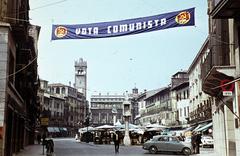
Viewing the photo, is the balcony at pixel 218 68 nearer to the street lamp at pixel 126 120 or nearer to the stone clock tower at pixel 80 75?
the street lamp at pixel 126 120

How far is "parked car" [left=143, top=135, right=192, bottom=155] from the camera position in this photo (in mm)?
32125

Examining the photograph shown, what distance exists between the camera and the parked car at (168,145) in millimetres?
32125

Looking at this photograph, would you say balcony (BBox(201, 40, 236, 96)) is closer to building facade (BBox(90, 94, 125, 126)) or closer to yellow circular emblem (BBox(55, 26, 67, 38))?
yellow circular emblem (BBox(55, 26, 67, 38))

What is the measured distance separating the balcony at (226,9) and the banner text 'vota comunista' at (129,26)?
1.09 m

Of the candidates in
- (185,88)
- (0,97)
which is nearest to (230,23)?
(0,97)

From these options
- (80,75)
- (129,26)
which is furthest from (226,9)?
(80,75)

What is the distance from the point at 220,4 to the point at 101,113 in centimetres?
15089

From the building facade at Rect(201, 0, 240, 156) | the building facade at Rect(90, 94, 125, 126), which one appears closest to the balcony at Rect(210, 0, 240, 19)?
the building facade at Rect(201, 0, 240, 156)

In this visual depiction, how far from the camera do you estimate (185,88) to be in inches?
2975

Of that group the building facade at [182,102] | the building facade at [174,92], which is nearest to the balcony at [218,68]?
the building facade at [182,102]

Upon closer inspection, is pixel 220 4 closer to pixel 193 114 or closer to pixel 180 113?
pixel 193 114

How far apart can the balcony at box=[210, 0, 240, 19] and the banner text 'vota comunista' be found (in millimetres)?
1095

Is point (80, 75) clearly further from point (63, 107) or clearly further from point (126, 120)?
point (126, 120)

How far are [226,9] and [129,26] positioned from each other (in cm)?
414
